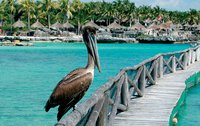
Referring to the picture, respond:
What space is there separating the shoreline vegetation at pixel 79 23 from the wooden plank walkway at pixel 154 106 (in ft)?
259

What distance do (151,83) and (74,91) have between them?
26.4 ft

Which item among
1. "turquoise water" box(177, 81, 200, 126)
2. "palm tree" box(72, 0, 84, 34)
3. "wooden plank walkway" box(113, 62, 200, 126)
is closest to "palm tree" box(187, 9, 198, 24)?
"palm tree" box(72, 0, 84, 34)

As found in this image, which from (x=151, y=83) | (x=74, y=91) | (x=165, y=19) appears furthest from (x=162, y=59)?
(x=165, y=19)

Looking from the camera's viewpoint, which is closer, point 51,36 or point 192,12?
point 51,36

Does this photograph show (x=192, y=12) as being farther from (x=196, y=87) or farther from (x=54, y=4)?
(x=196, y=87)

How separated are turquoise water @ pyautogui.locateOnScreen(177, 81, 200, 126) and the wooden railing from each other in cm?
117

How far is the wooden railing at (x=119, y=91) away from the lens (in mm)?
5774

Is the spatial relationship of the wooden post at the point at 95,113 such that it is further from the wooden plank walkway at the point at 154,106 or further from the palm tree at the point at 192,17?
the palm tree at the point at 192,17

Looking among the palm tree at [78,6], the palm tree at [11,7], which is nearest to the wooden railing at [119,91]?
the palm tree at [11,7]

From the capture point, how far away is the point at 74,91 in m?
6.52

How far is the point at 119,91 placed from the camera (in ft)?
29.8

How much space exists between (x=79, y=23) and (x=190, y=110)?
96.1 meters

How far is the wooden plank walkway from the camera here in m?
9.11

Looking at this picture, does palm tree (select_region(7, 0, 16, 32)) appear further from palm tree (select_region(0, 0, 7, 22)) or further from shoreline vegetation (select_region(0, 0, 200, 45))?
palm tree (select_region(0, 0, 7, 22))
